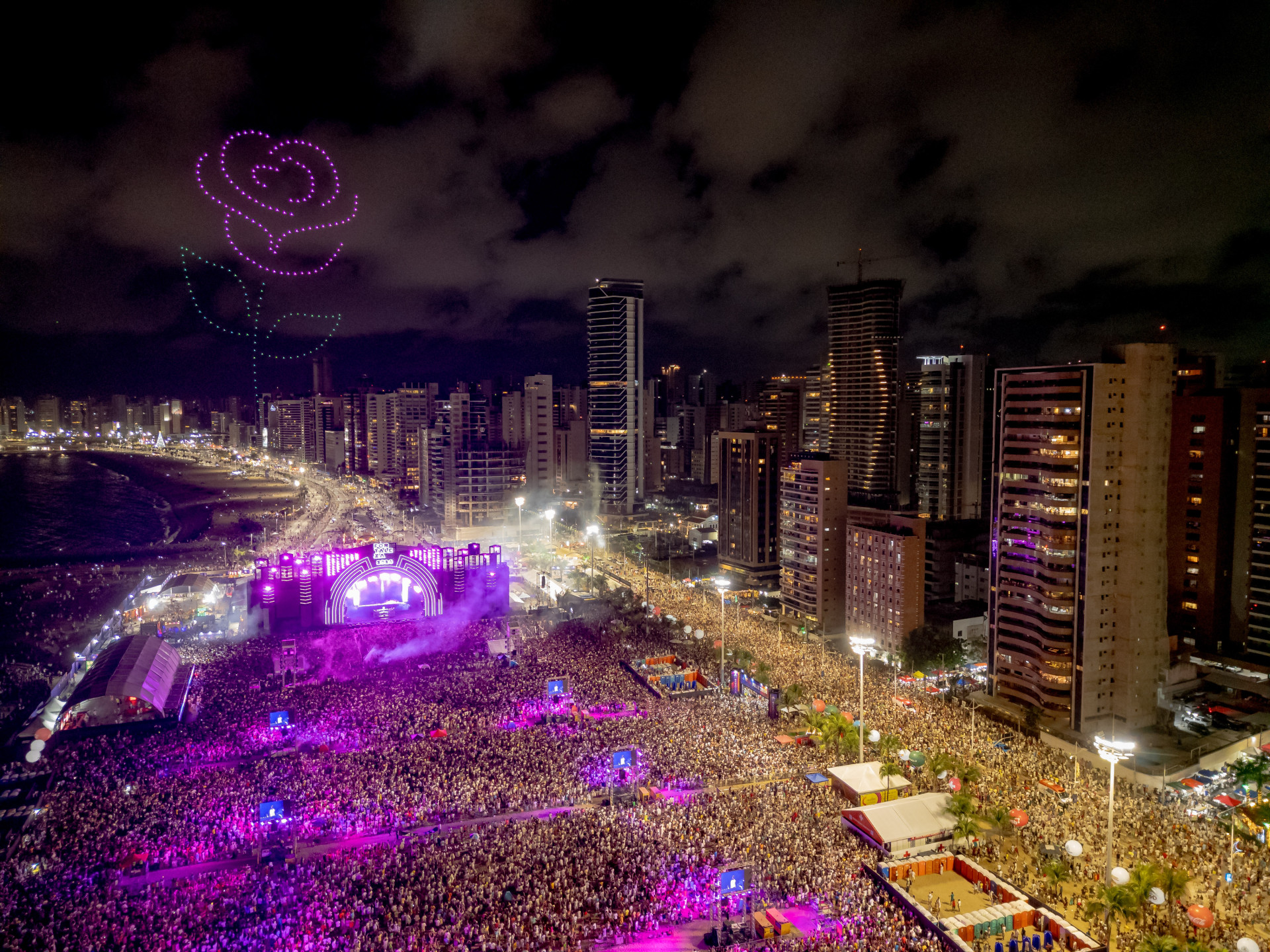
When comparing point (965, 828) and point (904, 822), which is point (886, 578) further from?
point (904, 822)

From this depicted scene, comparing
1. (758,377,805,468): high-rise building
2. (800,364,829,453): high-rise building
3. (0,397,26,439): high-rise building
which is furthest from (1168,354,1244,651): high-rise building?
(0,397,26,439): high-rise building

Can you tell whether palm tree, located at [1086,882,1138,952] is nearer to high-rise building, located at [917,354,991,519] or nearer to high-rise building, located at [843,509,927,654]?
high-rise building, located at [843,509,927,654]

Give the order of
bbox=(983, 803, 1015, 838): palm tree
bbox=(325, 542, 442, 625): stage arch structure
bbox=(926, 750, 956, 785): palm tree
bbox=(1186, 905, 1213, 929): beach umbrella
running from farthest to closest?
bbox=(325, 542, 442, 625): stage arch structure < bbox=(926, 750, 956, 785): palm tree < bbox=(983, 803, 1015, 838): palm tree < bbox=(1186, 905, 1213, 929): beach umbrella

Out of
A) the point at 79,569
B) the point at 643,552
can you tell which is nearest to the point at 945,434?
the point at 643,552

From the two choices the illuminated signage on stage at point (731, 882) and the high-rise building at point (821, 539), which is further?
the high-rise building at point (821, 539)

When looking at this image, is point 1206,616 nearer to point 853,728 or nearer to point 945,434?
point 853,728

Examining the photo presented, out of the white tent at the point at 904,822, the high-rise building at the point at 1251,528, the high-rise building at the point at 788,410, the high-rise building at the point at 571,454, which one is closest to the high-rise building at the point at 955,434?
the high-rise building at the point at 1251,528

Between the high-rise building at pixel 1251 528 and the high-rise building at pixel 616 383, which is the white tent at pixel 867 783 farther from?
the high-rise building at pixel 616 383
